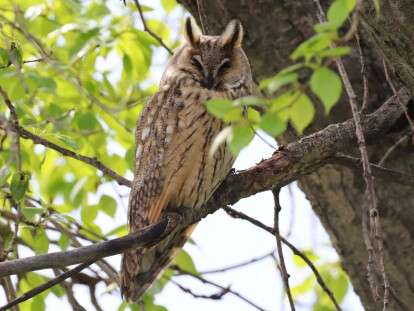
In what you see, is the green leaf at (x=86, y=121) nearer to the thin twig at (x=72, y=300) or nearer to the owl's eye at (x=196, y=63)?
the owl's eye at (x=196, y=63)

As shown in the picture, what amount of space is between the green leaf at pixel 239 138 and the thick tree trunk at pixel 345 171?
50.7 inches

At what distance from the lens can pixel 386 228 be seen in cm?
278

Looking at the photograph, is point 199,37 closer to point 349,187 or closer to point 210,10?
point 210,10

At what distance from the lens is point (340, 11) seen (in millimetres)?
1412

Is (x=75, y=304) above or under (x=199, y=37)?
under

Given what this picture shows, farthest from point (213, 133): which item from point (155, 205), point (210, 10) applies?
point (210, 10)

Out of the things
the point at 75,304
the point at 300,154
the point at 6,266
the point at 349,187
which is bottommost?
the point at 6,266

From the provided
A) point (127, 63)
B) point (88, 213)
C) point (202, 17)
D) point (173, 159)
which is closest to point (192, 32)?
point (202, 17)

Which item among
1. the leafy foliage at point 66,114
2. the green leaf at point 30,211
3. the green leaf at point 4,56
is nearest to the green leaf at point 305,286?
the leafy foliage at point 66,114

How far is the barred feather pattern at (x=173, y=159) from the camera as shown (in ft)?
8.80

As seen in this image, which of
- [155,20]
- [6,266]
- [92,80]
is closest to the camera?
[6,266]

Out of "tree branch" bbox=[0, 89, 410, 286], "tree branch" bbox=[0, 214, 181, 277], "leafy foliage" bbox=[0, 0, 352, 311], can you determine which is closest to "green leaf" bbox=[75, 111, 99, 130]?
"leafy foliage" bbox=[0, 0, 352, 311]

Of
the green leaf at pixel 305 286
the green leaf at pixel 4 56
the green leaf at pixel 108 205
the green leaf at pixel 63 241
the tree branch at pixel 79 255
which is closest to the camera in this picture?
the tree branch at pixel 79 255

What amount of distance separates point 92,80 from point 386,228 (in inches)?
56.1
